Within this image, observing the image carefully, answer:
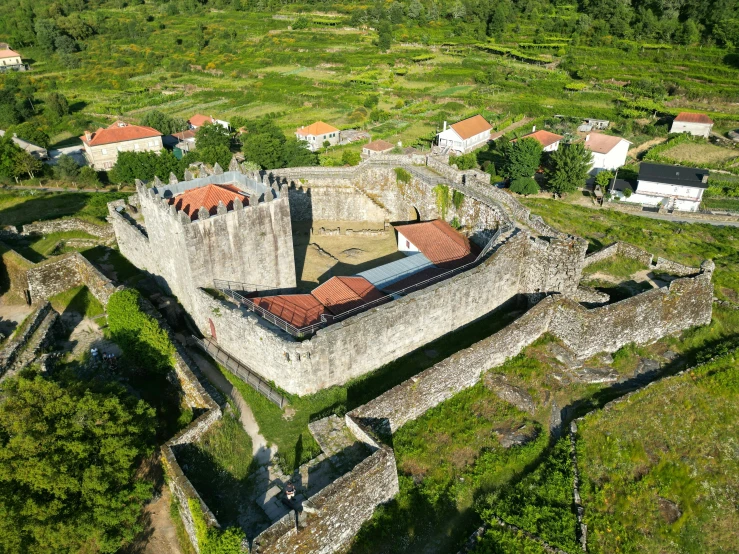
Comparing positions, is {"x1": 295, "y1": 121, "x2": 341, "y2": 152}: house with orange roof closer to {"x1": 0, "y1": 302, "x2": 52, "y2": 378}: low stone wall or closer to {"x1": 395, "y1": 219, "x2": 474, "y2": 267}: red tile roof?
{"x1": 395, "y1": 219, "x2": 474, "y2": 267}: red tile roof

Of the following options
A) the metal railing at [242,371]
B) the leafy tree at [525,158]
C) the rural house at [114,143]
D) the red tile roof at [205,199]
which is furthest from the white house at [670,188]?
the rural house at [114,143]

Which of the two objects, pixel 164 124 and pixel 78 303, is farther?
pixel 164 124

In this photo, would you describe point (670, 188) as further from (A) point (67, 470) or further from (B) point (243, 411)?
(A) point (67, 470)

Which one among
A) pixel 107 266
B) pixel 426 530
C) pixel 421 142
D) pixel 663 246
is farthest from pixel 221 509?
pixel 421 142

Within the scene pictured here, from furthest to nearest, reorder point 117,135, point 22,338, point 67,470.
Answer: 1. point 117,135
2. point 22,338
3. point 67,470

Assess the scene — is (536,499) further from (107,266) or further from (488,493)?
(107,266)

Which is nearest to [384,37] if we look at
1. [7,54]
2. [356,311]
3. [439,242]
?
[7,54]

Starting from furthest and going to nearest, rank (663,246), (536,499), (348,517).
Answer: (663,246)
(536,499)
(348,517)
